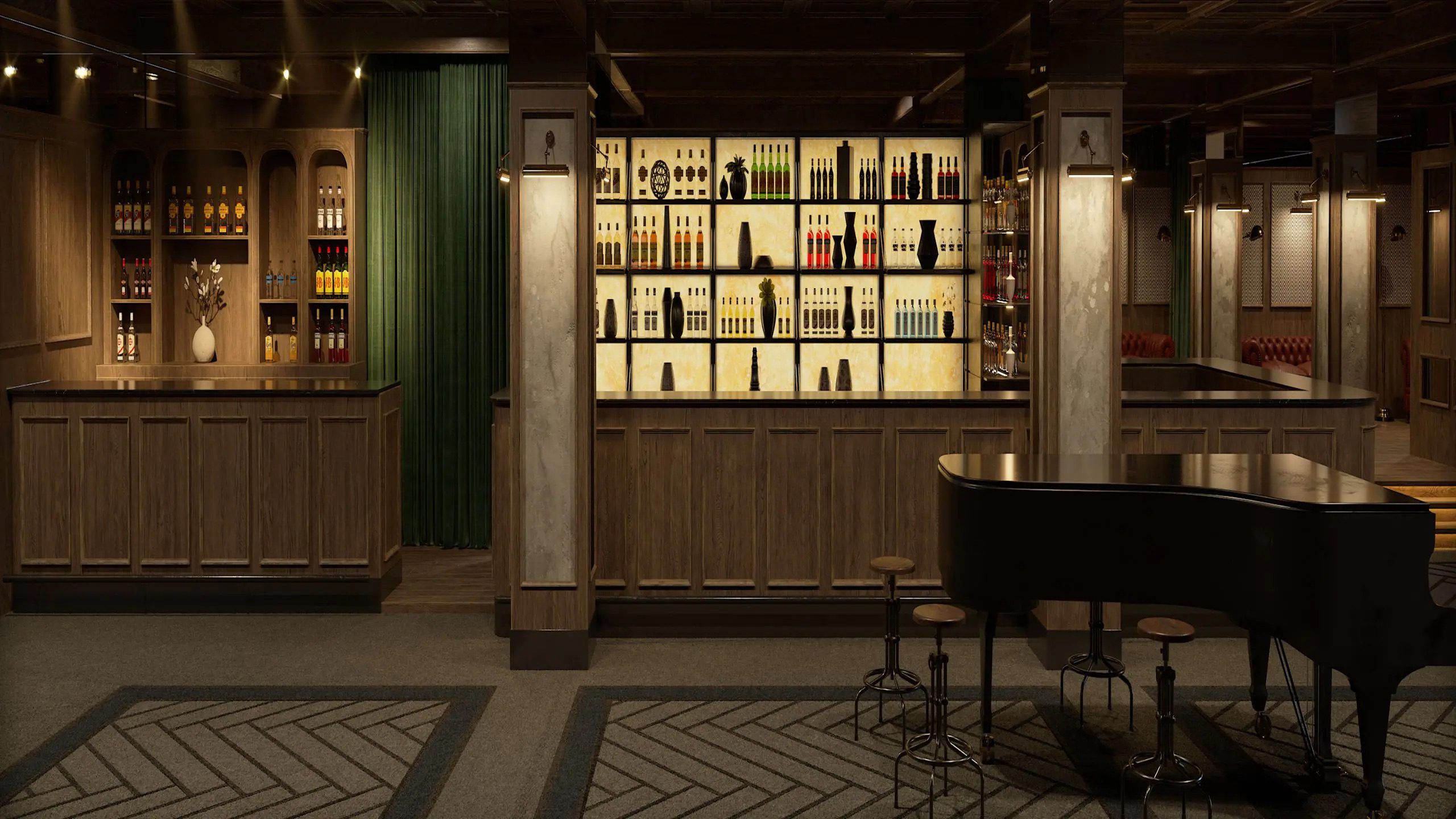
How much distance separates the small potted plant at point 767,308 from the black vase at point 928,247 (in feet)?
3.15

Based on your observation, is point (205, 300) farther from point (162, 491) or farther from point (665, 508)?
point (665, 508)

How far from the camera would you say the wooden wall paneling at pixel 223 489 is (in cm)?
717

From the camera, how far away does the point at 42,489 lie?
282 inches

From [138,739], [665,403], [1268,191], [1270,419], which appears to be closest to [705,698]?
[665,403]

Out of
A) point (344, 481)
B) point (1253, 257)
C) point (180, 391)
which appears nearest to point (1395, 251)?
point (1253, 257)

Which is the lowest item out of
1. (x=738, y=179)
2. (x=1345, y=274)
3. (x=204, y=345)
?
(x=204, y=345)

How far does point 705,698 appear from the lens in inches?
225

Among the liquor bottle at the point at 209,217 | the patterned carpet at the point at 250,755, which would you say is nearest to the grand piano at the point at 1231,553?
the patterned carpet at the point at 250,755

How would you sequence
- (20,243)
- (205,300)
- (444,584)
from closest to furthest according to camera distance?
(20,243) < (444,584) < (205,300)

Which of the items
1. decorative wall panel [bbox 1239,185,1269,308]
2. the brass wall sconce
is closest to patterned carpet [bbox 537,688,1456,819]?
the brass wall sconce

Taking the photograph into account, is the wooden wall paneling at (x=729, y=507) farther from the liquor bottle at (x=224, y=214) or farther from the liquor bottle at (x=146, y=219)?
the liquor bottle at (x=146, y=219)

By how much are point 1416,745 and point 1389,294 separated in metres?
12.0

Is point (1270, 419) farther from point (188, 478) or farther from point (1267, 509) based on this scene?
point (188, 478)

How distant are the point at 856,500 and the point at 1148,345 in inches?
355
